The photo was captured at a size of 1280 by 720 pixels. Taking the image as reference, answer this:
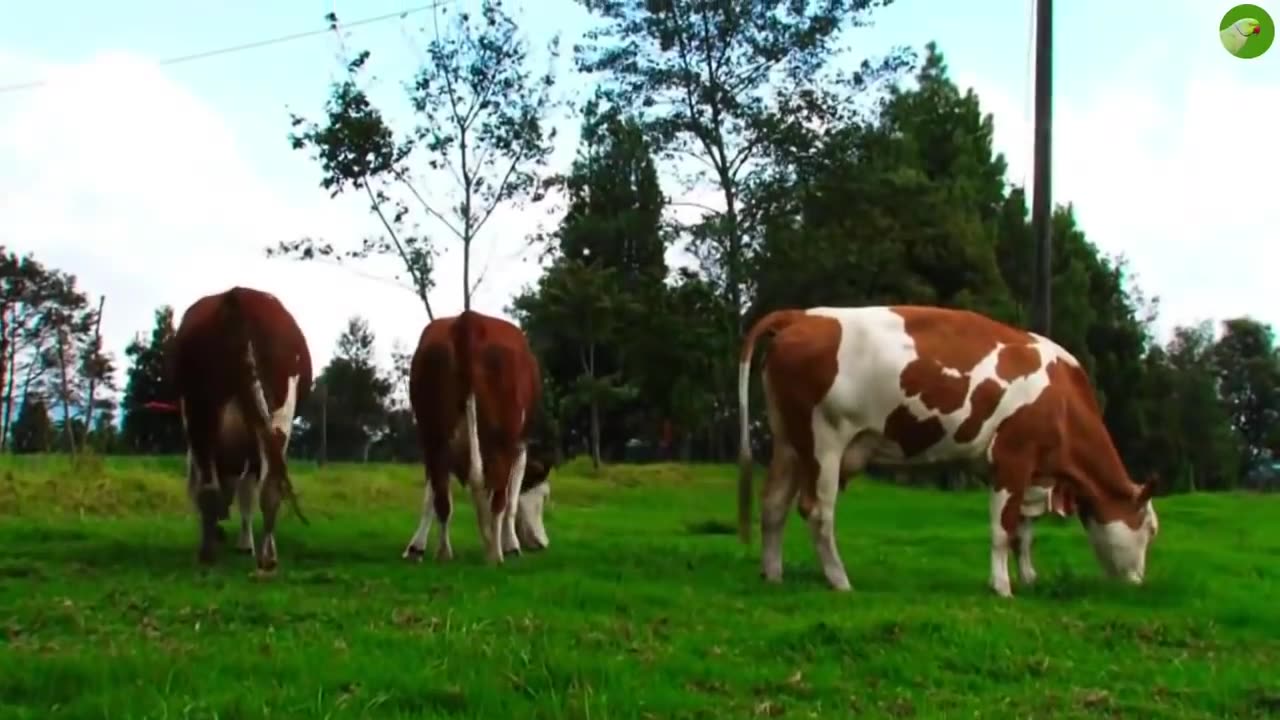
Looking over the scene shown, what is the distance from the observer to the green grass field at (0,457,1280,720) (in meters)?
5.66

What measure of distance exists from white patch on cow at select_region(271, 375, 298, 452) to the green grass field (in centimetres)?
94

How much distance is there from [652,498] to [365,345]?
147ft

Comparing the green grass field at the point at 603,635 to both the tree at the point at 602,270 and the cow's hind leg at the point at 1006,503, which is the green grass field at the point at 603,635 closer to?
the cow's hind leg at the point at 1006,503

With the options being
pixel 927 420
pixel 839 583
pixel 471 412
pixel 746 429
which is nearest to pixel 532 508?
pixel 471 412

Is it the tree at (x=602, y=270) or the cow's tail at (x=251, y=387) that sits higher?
the tree at (x=602, y=270)

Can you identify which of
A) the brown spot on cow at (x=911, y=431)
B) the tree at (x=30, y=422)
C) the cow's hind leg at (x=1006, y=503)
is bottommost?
A: the cow's hind leg at (x=1006, y=503)

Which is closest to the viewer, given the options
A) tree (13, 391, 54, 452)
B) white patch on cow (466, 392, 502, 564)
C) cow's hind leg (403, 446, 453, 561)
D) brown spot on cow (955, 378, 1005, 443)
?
brown spot on cow (955, 378, 1005, 443)

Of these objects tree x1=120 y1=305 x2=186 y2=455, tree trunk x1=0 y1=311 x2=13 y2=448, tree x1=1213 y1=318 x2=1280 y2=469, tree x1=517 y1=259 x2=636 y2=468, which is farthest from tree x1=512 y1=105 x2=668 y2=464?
tree x1=1213 y1=318 x2=1280 y2=469

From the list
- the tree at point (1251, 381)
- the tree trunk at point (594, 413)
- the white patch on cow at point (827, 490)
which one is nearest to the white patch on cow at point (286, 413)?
the white patch on cow at point (827, 490)

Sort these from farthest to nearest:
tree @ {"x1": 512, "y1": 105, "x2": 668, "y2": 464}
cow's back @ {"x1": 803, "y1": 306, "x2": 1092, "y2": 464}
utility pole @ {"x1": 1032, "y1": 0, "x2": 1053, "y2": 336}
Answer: tree @ {"x1": 512, "y1": 105, "x2": 668, "y2": 464} < utility pole @ {"x1": 1032, "y1": 0, "x2": 1053, "y2": 336} < cow's back @ {"x1": 803, "y1": 306, "x2": 1092, "y2": 464}

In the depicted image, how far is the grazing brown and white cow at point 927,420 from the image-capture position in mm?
10555

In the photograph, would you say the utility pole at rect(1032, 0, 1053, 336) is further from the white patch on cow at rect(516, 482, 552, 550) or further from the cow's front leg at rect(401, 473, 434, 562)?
the cow's front leg at rect(401, 473, 434, 562)

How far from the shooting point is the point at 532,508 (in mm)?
13703

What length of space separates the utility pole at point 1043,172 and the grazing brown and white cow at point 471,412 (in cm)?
698
